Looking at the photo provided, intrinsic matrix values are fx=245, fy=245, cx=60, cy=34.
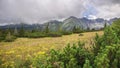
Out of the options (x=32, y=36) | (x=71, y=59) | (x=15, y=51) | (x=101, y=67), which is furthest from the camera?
(x=32, y=36)

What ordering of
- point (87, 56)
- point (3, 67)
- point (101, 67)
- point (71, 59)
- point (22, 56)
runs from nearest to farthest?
1. point (101, 67)
2. point (71, 59)
3. point (87, 56)
4. point (3, 67)
5. point (22, 56)

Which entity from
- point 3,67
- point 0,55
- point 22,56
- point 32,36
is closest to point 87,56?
point 3,67

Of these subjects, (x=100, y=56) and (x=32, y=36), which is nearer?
(x=100, y=56)

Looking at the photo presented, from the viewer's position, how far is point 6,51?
40906 mm

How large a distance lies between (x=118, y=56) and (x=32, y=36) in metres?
43.2

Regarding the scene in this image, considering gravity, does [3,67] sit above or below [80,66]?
below

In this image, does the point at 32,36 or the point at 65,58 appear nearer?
the point at 65,58

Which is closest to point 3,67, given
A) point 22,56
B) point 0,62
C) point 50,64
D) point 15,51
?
point 0,62

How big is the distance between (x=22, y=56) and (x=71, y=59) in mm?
22600

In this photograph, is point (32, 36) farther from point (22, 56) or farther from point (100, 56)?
point (100, 56)

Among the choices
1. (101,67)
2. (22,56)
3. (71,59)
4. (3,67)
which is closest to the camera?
(101,67)

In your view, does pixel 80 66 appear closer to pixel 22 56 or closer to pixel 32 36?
pixel 22 56

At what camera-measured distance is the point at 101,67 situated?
1443cm

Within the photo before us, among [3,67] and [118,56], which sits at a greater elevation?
[118,56]
